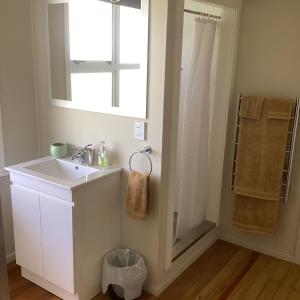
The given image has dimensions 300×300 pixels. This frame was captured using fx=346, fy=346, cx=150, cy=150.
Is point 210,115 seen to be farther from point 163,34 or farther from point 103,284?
point 103,284

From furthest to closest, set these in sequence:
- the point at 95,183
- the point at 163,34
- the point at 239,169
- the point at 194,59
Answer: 1. the point at 239,169
2. the point at 194,59
3. the point at 95,183
4. the point at 163,34

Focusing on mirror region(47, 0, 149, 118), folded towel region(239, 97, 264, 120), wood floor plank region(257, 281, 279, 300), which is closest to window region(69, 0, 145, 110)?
mirror region(47, 0, 149, 118)

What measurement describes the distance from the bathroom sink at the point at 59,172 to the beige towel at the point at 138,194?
0.56 ft

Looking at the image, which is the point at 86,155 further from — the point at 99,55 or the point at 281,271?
the point at 281,271

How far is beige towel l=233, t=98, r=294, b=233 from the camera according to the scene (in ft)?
9.07

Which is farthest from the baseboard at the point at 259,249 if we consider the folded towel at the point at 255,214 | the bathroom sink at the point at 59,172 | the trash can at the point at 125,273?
the bathroom sink at the point at 59,172

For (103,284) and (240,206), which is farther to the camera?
(240,206)

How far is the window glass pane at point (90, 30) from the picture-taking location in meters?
2.44

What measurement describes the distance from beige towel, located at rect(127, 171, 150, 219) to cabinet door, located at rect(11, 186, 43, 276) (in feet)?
2.07

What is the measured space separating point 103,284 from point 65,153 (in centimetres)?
102

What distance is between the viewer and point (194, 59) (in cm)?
265

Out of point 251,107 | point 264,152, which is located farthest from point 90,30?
point 264,152

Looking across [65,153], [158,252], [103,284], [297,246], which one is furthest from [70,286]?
[297,246]

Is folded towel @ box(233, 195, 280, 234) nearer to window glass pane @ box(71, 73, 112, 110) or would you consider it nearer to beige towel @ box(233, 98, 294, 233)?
beige towel @ box(233, 98, 294, 233)
